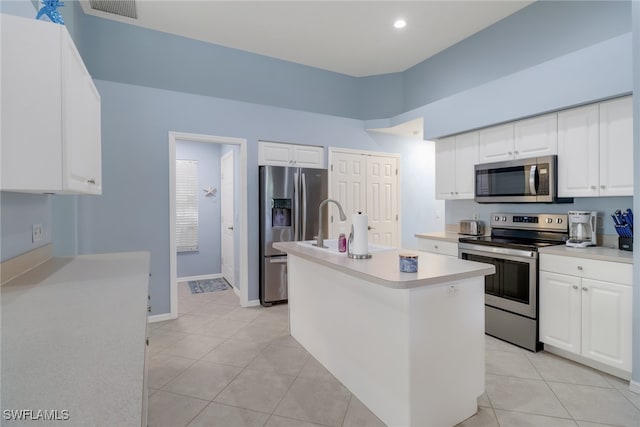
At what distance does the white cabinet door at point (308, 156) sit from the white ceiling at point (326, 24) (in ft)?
4.06

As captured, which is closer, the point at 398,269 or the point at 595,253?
the point at 398,269

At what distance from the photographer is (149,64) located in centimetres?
→ 359

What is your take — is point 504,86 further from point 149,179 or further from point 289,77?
point 149,179

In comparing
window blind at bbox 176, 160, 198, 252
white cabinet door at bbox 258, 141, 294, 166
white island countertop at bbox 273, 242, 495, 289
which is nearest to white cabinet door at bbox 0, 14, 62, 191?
white island countertop at bbox 273, 242, 495, 289

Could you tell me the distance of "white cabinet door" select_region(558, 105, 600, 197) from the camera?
8.42ft

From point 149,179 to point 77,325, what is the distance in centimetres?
277

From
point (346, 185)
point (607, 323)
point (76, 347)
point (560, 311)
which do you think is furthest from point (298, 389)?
point (346, 185)

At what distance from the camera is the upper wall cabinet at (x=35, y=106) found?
1.30 m

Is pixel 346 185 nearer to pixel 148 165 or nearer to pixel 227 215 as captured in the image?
pixel 227 215

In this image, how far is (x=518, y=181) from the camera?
10.1 ft

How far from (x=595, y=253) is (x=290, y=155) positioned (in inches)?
129

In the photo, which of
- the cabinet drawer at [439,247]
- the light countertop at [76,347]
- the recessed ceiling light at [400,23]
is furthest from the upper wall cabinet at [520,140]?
the light countertop at [76,347]

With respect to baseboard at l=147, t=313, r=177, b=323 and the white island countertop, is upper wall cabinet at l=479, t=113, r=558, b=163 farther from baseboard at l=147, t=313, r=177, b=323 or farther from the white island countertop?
baseboard at l=147, t=313, r=177, b=323

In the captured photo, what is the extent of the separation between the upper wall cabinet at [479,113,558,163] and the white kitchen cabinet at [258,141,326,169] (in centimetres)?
206
